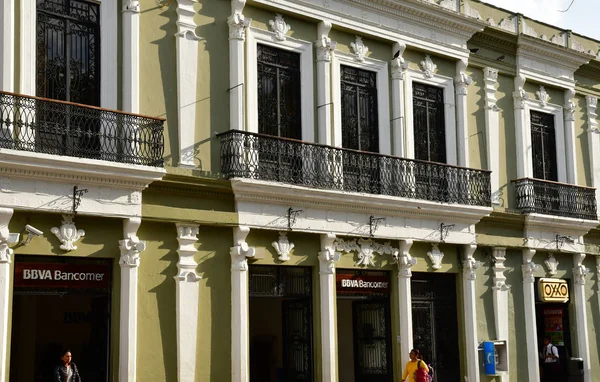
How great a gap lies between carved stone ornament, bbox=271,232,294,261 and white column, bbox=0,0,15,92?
5.52 meters

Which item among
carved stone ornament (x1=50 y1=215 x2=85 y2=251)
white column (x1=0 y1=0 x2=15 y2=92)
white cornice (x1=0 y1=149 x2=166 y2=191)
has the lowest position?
carved stone ornament (x1=50 y1=215 x2=85 y2=251)

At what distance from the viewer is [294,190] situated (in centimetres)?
1655

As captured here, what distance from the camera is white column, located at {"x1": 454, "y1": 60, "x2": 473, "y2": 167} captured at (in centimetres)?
2055

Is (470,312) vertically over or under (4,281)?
under

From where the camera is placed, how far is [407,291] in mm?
18859

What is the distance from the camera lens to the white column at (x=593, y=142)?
2405 centimetres

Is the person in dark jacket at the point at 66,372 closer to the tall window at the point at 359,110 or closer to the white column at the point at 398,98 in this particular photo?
the tall window at the point at 359,110

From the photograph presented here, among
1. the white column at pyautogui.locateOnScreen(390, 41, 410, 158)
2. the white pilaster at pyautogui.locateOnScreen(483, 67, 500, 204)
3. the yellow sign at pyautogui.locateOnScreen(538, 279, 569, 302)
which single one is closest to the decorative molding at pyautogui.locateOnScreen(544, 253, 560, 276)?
the yellow sign at pyautogui.locateOnScreen(538, 279, 569, 302)

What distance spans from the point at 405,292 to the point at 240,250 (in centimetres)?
442

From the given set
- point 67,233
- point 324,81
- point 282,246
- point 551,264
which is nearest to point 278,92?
point 324,81

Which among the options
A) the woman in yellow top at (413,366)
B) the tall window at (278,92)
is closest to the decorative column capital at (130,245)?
the tall window at (278,92)

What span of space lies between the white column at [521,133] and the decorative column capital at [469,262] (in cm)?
286

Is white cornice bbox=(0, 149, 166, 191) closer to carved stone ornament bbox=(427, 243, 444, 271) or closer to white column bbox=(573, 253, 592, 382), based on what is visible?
carved stone ornament bbox=(427, 243, 444, 271)

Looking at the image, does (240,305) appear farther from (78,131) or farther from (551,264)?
(551,264)
